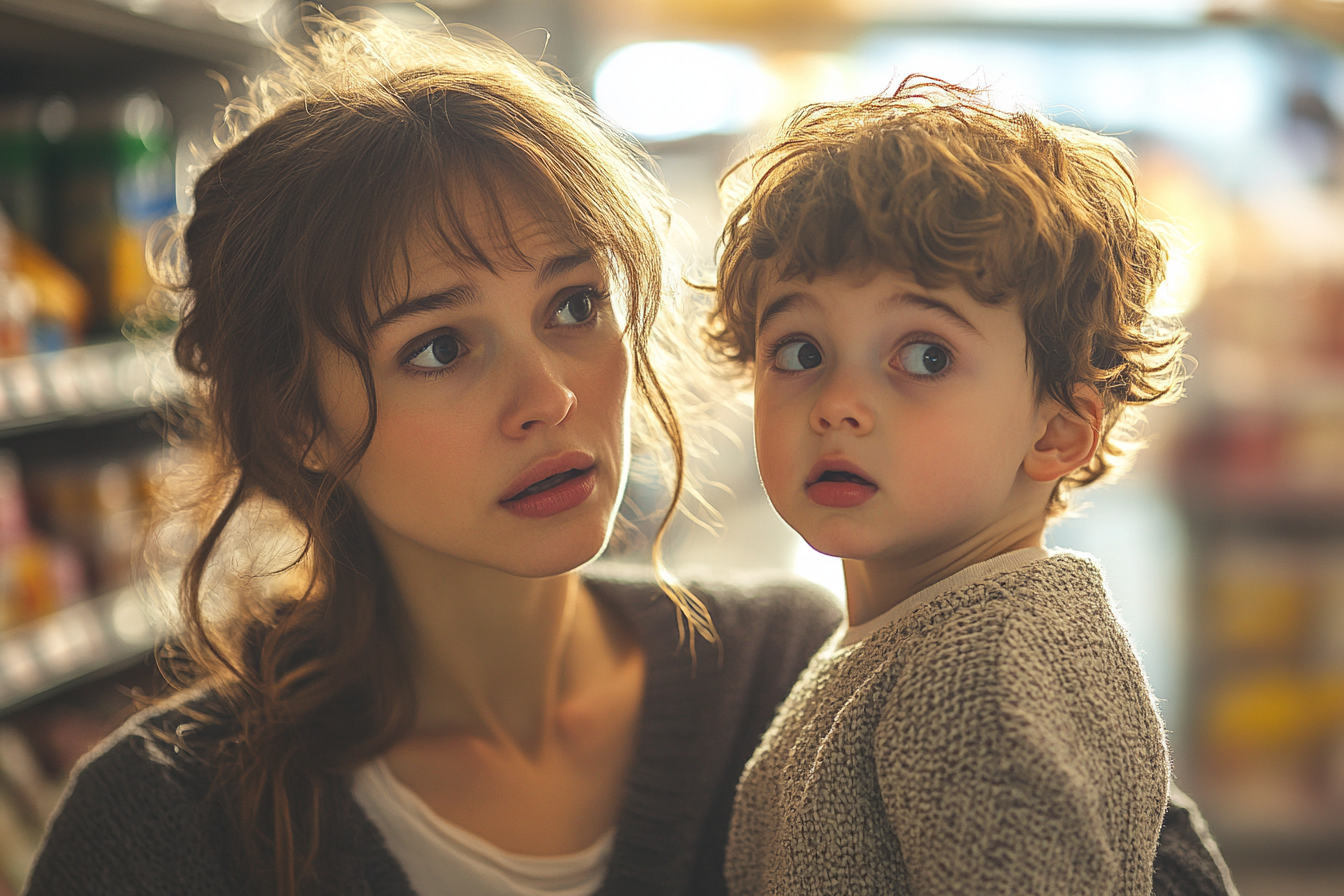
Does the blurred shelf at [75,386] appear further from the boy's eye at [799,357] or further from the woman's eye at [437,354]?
the boy's eye at [799,357]

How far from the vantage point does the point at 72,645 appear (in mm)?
1673

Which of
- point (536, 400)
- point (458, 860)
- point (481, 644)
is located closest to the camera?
point (536, 400)

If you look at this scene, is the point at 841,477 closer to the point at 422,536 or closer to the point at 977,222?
the point at 977,222

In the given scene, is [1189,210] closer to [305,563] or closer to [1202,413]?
[1202,413]

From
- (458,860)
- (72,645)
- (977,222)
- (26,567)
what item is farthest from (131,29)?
(977,222)

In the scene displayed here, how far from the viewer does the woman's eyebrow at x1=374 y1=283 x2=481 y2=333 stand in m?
0.87

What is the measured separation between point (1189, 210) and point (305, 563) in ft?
8.98

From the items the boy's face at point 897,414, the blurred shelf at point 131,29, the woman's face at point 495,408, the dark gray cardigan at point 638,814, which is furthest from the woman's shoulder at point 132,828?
the blurred shelf at point 131,29

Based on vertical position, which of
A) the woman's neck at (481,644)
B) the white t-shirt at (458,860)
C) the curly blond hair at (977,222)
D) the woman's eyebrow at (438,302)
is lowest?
the white t-shirt at (458,860)

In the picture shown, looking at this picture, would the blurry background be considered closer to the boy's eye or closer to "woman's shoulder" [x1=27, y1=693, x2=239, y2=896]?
the boy's eye

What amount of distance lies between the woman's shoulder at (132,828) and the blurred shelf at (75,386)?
1.72 ft

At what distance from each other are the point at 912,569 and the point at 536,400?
1.13ft

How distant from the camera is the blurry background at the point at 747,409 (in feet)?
5.49

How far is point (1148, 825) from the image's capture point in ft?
2.23
